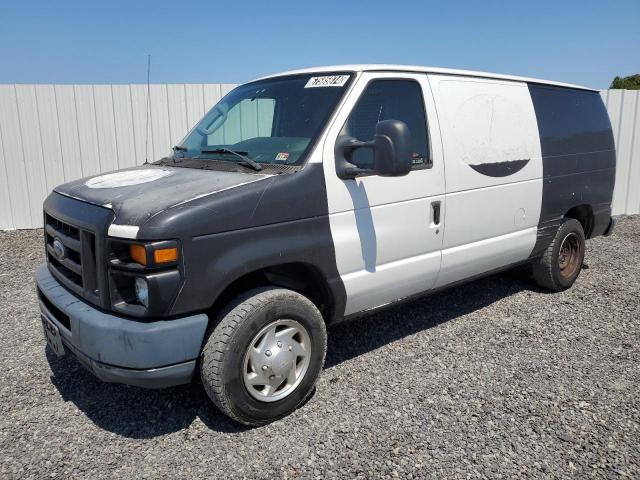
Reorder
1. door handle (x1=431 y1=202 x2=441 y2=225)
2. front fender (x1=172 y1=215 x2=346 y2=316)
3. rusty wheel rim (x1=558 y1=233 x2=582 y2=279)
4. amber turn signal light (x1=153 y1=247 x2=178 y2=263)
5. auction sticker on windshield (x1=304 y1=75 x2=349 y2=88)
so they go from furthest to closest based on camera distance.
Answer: rusty wheel rim (x1=558 y1=233 x2=582 y2=279)
door handle (x1=431 y1=202 x2=441 y2=225)
auction sticker on windshield (x1=304 y1=75 x2=349 y2=88)
front fender (x1=172 y1=215 x2=346 y2=316)
amber turn signal light (x1=153 y1=247 x2=178 y2=263)

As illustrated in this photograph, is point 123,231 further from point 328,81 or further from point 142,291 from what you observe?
point 328,81

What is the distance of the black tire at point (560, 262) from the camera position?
17.0 feet

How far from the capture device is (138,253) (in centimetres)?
257

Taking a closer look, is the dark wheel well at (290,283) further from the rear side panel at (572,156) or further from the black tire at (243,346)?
the rear side panel at (572,156)

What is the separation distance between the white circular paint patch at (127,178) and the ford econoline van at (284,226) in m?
0.03

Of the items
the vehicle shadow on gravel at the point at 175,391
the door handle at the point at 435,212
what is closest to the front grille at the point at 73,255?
the vehicle shadow on gravel at the point at 175,391

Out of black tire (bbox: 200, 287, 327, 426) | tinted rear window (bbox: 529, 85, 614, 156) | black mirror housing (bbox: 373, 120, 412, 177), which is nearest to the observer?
black tire (bbox: 200, 287, 327, 426)

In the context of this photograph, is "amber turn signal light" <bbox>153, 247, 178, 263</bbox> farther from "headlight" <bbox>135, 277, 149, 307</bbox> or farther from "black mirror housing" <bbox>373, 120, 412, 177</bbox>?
"black mirror housing" <bbox>373, 120, 412, 177</bbox>

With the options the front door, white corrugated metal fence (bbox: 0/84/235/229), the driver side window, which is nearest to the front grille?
the front door

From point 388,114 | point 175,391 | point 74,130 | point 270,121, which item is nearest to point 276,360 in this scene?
point 175,391

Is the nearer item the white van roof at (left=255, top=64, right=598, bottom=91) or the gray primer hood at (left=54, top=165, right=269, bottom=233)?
the gray primer hood at (left=54, top=165, right=269, bottom=233)

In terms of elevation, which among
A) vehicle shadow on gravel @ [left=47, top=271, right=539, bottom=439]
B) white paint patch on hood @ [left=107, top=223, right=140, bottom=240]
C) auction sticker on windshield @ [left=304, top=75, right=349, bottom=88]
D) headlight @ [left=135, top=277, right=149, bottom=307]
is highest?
auction sticker on windshield @ [left=304, top=75, right=349, bottom=88]

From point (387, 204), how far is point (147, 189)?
154 cm

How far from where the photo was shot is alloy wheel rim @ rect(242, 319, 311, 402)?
9.69 feet
